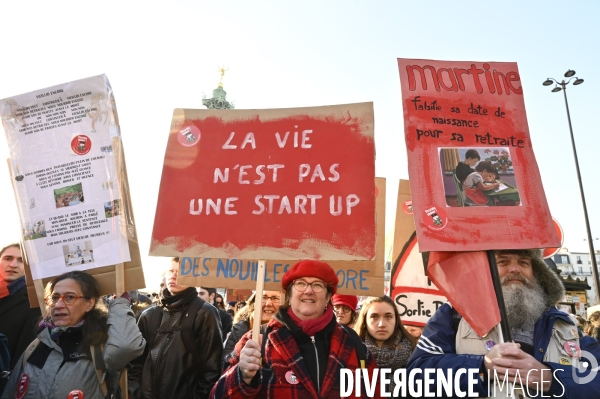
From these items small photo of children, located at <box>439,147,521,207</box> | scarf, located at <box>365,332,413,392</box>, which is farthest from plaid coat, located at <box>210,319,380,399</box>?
small photo of children, located at <box>439,147,521,207</box>

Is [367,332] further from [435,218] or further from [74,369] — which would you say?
[74,369]

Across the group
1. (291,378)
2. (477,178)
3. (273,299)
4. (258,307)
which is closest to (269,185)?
(258,307)

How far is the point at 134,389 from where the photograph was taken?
3.56m

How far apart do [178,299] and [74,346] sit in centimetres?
98

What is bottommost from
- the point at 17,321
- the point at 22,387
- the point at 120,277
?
the point at 22,387

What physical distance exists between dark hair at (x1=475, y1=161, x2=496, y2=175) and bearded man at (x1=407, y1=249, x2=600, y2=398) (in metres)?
0.50

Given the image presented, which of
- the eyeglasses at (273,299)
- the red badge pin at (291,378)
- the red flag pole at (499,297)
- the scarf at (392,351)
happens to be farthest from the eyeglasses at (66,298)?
the red flag pole at (499,297)

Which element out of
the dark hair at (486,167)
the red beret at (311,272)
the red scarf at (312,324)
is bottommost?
the red scarf at (312,324)

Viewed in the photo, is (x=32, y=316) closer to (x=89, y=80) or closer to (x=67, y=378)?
(x=67, y=378)

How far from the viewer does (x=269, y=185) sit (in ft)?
9.55

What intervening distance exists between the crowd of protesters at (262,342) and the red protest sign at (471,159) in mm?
273

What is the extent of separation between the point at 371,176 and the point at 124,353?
1918mm

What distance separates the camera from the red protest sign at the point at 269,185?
2.78 metres

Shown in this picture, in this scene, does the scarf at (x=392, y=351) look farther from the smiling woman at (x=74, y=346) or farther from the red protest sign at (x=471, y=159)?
the smiling woman at (x=74, y=346)
